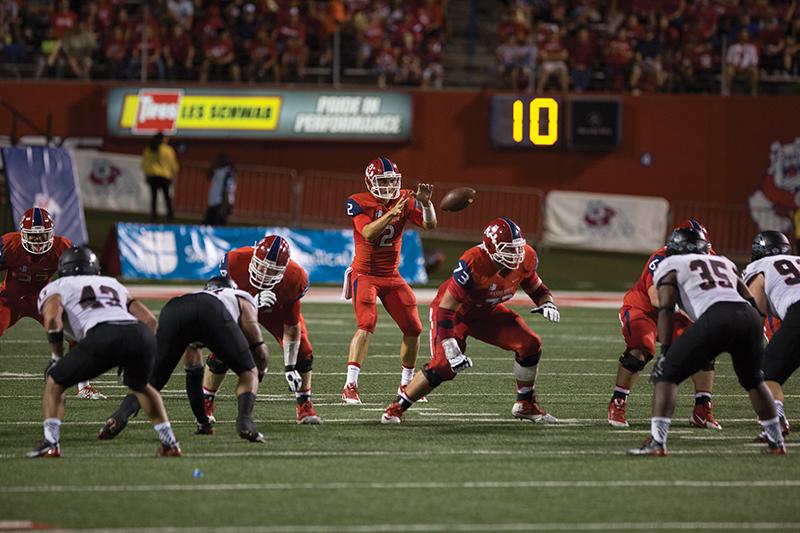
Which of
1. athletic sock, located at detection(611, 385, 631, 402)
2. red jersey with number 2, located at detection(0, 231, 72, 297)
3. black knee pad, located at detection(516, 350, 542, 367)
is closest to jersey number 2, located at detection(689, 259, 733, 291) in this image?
athletic sock, located at detection(611, 385, 631, 402)

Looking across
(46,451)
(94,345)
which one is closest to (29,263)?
(46,451)

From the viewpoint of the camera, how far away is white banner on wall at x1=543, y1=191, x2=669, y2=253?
25375 millimetres

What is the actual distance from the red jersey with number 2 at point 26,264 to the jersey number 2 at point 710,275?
17.5ft

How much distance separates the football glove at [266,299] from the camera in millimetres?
10008

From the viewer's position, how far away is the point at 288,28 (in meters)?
26.8

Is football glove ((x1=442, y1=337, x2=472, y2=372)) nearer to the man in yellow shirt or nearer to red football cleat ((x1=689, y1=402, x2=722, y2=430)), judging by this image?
red football cleat ((x1=689, y1=402, x2=722, y2=430))

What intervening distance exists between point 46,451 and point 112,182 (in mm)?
18172

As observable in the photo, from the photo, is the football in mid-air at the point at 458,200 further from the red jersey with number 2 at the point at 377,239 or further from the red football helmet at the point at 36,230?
the red football helmet at the point at 36,230

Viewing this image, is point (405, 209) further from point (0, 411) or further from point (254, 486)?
point (254, 486)

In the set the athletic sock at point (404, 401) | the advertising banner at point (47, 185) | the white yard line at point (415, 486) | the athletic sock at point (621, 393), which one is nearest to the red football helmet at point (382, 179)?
the athletic sock at point (404, 401)

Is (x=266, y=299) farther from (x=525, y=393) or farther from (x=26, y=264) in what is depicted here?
(x=26, y=264)

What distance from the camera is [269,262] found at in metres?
10.1

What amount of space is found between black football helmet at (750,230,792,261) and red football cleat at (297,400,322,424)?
3.40 m

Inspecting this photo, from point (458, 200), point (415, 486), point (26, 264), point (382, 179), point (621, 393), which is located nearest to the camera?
point (415, 486)
